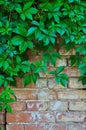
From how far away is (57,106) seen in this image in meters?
2.51

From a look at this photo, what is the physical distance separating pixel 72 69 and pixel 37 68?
→ 307mm

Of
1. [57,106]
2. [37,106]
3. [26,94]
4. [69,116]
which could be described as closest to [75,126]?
[69,116]

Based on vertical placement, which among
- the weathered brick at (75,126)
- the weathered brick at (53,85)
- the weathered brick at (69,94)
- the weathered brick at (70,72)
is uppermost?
the weathered brick at (70,72)

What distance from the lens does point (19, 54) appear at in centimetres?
239

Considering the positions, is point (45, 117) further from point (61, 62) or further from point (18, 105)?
point (61, 62)

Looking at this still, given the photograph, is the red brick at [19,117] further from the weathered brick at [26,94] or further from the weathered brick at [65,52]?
the weathered brick at [65,52]

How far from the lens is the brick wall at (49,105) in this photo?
8.21 feet

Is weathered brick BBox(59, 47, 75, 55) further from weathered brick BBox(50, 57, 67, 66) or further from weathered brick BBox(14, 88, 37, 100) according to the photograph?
weathered brick BBox(14, 88, 37, 100)

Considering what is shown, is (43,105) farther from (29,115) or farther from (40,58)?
(40,58)

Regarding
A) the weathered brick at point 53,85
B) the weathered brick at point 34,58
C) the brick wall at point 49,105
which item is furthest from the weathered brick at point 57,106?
the weathered brick at point 34,58

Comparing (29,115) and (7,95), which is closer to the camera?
(7,95)

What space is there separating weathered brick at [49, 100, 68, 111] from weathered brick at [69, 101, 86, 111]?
1.5 inches

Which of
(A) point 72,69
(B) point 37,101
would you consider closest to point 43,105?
(B) point 37,101

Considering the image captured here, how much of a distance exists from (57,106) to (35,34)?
1.95 ft
